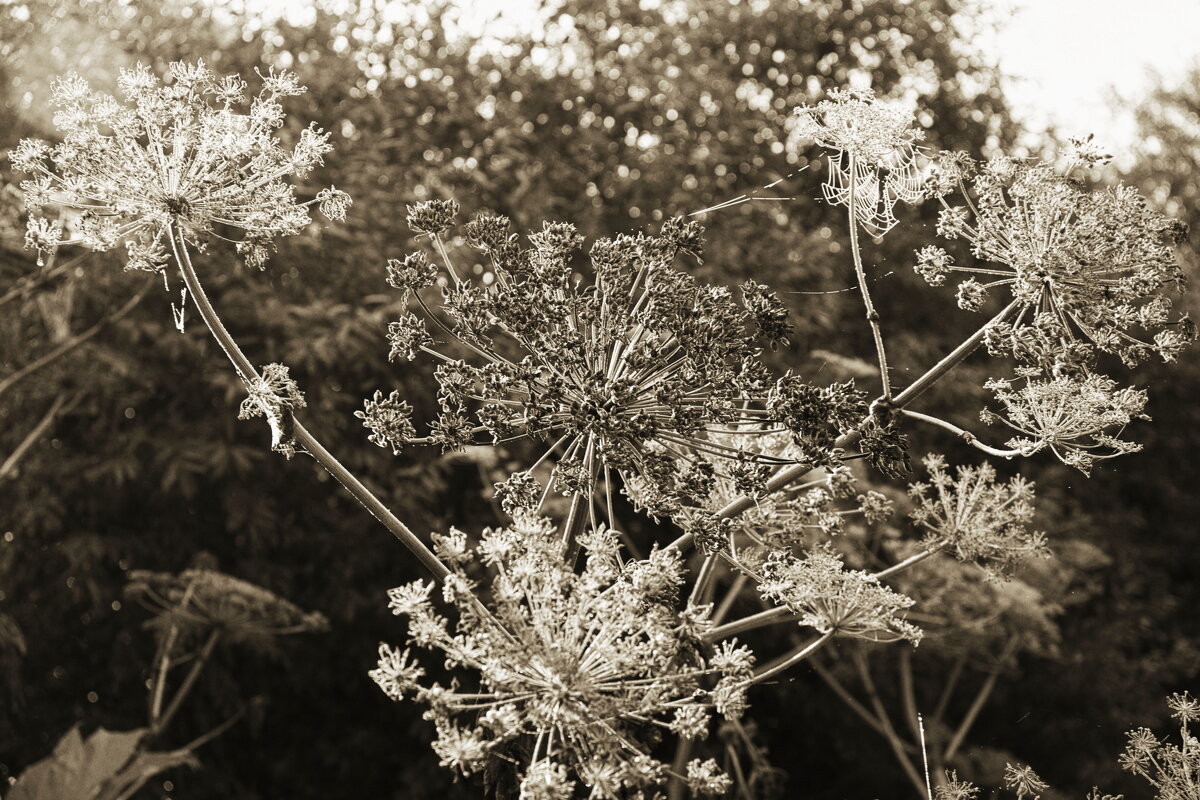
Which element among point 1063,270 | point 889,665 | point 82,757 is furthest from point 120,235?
point 889,665

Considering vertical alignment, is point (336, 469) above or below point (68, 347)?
below

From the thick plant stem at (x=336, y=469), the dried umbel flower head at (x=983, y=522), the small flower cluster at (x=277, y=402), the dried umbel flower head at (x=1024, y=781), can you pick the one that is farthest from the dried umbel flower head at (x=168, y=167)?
the dried umbel flower head at (x=1024, y=781)

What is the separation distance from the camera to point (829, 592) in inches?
106

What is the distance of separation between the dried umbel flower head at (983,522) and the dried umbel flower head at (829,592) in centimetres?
53

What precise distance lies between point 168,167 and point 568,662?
164 cm

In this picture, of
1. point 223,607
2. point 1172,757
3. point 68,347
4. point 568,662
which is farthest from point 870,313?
point 68,347

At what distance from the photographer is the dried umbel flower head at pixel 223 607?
6.07m

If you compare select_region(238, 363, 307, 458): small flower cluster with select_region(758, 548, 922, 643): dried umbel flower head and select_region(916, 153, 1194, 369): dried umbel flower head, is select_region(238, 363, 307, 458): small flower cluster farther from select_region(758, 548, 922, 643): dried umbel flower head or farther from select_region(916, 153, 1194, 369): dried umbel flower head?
select_region(916, 153, 1194, 369): dried umbel flower head

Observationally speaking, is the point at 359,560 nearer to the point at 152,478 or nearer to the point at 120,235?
the point at 152,478

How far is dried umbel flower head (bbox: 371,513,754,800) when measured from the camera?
7.10 feet

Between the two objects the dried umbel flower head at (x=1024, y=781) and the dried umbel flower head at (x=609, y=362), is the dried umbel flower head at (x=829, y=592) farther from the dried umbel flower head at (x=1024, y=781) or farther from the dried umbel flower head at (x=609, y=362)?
the dried umbel flower head at (x=1024, y=781)

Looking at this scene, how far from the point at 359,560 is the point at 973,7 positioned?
10.4 meters

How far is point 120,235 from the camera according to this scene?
110 inches

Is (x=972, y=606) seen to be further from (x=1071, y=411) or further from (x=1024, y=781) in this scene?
(x=1071, y=411)
